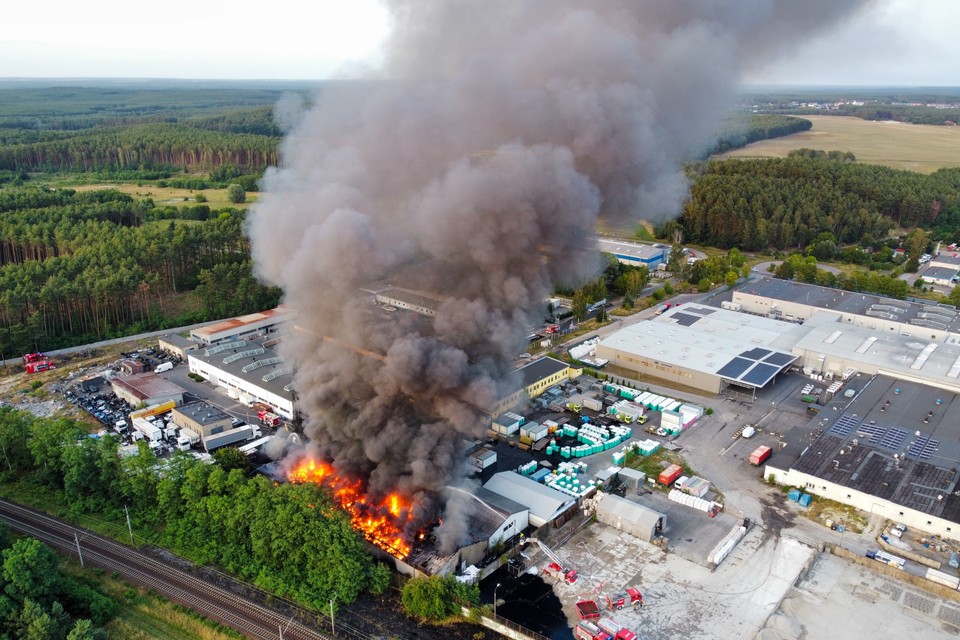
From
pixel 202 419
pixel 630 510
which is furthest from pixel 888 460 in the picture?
pixel 202 419

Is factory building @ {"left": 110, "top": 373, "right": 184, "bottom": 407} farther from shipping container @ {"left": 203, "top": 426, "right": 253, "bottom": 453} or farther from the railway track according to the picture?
the railway track

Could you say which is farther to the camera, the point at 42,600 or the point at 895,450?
the point at 895,450

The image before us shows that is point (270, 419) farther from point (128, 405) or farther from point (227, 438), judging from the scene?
point (128, 405)

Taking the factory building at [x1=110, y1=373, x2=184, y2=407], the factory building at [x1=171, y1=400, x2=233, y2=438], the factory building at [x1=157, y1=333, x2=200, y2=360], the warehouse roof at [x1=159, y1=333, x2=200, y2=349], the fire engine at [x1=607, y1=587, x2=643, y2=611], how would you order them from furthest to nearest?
the warehouse roof at [x1=159, y1=333, x2=200, y2=349] < the factory building at [x1=157, y1=333, x2=200, y2=360] < the factory building at [x1=110, y1=373, x2=184, y2=407] < the factory building at [x1=171, y1=400, x2=233, y2=438] < the fire engine at [x1=607, y1=587, x2=643, y2=611]

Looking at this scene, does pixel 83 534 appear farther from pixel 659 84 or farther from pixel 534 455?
pixel 659 84

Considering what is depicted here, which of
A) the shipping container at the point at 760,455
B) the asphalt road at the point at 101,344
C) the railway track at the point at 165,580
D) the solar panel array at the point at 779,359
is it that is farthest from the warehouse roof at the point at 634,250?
the railway track at the point at 165,580

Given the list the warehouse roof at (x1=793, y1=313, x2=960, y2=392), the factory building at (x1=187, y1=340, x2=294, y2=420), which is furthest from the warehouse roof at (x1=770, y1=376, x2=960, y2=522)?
Answer: the factory building at (x1=187, y1=340, x2=294, y2=420)
